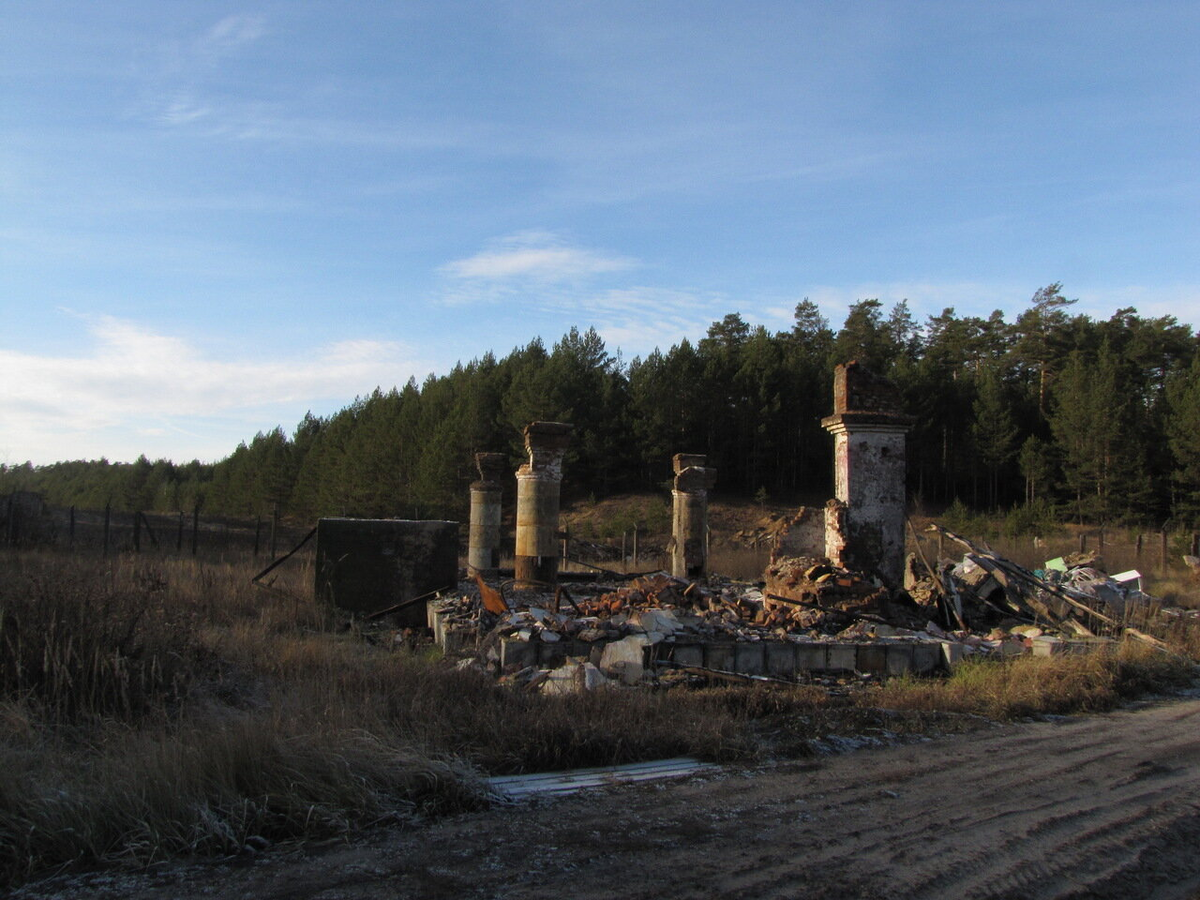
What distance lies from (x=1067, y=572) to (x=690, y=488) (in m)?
7.45

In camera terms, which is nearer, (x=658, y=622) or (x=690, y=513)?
(x=658, y=622)

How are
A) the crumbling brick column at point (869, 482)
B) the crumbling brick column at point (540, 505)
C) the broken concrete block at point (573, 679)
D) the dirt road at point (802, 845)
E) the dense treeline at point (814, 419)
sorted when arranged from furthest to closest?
the dense treeline at point (814, 419)
the crumbling brick column at point (540, 505)
the crumbling brick column at point (869, 482)
the broken concrete block at point (573, 679)
the dirt road at point (802, 845)

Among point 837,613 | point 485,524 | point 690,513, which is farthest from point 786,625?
point 485,524

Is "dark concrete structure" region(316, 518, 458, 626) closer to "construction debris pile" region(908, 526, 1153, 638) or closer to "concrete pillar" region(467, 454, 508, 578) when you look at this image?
"concrete pillar" region(467, 454, 508, 578)

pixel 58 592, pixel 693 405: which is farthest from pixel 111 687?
pixel 693 405

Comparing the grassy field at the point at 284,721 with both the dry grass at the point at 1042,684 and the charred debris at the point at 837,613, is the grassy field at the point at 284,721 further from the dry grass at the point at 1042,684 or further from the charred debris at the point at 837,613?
the charred debris at the point at 837,613

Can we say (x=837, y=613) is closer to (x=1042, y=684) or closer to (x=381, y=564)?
(x=1042, y=684)

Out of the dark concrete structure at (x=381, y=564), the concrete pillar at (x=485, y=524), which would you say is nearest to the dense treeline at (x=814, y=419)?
the concrete pillar at (x=485, y=524)

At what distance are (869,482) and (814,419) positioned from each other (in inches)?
1451

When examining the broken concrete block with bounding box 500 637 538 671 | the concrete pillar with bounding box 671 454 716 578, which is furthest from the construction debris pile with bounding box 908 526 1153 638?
the concrete pillar with bounding box 671 454 716 578

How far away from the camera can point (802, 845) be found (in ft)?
12.7

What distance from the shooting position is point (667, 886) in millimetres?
3363

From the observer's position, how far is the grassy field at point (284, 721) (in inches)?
151

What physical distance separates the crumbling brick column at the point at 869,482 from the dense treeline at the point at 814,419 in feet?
97.0
